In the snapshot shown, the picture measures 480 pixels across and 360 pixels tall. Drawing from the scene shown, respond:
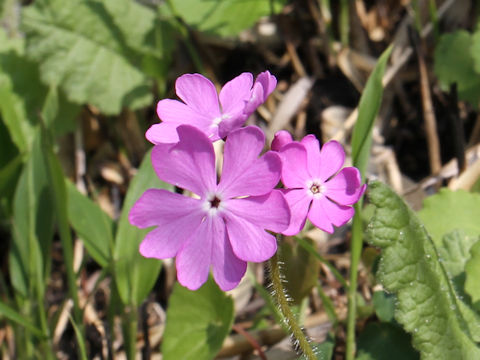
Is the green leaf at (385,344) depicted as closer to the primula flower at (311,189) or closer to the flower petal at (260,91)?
the primula flower at (311,189)

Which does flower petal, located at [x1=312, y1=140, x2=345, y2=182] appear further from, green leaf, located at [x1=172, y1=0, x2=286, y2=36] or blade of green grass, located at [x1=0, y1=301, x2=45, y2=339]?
green leaf, located at [x1=172, y1=0, x2=286, y2=36]

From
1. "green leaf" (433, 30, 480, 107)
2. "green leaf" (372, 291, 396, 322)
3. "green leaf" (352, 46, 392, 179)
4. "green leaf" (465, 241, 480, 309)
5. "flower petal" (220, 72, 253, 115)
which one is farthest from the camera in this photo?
"green leaf" (433, 30, 480, 107)

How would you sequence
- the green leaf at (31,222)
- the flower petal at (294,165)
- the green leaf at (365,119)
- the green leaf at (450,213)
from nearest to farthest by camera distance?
the flower petal at (294,165), the green leaf at (365,119), the green leaf at (450,213), the green leaf at (31,222)

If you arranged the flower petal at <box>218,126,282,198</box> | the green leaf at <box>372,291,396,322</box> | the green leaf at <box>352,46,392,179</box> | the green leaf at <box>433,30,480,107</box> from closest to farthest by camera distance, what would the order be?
the flower petal at <box>218,126,282,198</box> → the green leaf at <box>352,46,392,179</box> → the green leaf at <box>372,291,396,322</box> → the green leaf at <box>433,30,480,107</box>

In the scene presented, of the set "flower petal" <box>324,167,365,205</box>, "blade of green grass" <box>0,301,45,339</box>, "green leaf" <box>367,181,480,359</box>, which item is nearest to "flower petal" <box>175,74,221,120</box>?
"flower petal" <box>324,167,365,205</box>

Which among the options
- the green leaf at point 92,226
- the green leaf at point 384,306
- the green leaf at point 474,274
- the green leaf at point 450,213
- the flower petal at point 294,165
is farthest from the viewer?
the green leaf at point 92,226

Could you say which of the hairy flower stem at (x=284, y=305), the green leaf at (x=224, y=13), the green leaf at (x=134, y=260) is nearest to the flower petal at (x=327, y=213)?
the hairy flower stem at (x=284, y=305)

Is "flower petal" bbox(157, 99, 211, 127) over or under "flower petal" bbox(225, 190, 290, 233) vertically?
over

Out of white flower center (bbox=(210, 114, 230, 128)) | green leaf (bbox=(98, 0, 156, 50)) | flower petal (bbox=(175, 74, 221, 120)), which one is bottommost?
white flower center (bbox=(210, 114, 230, 128))
